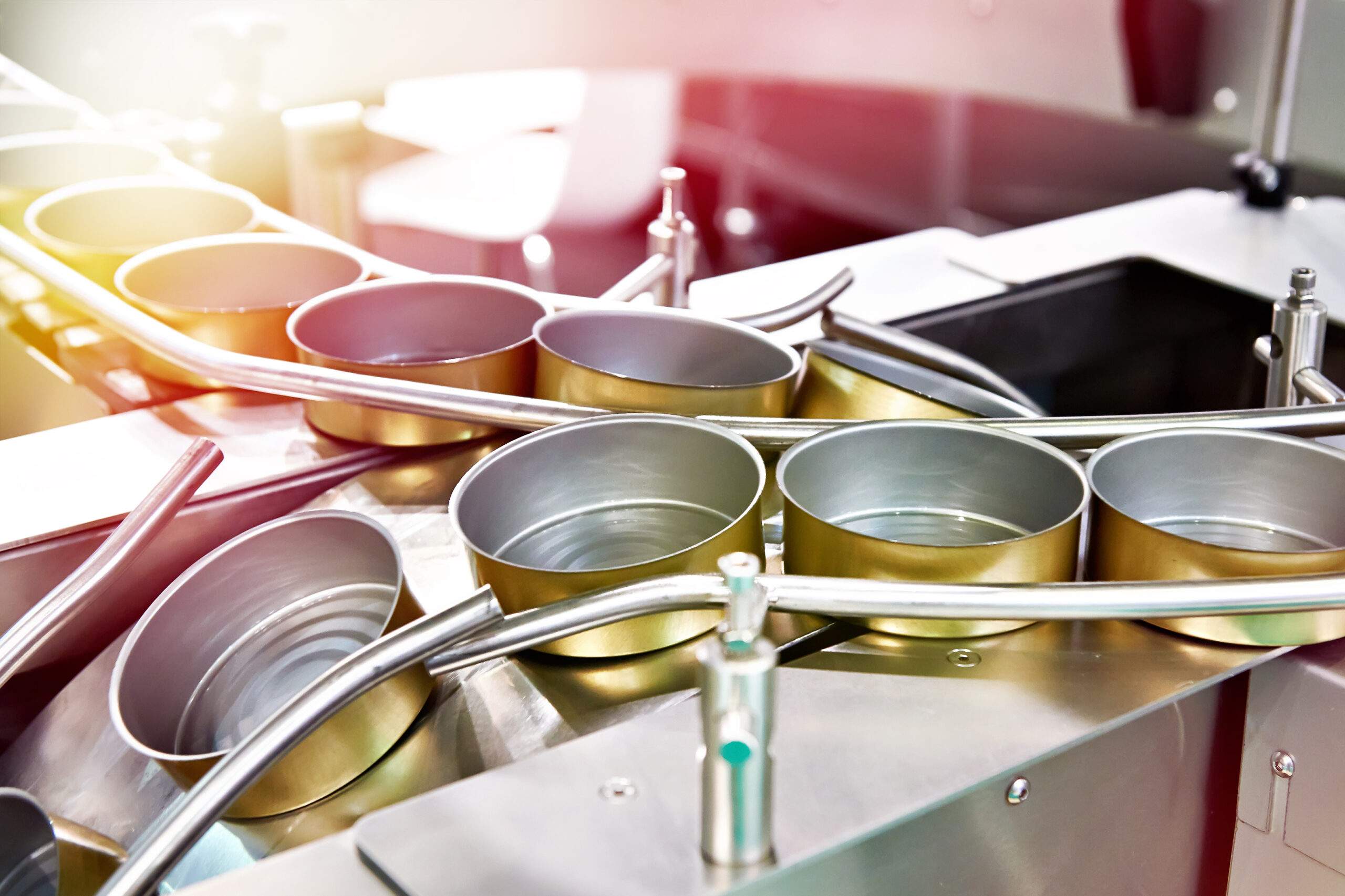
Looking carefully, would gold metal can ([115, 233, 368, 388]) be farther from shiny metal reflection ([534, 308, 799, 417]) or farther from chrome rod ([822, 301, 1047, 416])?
chrome rod ([822, 301, 1047, 416])

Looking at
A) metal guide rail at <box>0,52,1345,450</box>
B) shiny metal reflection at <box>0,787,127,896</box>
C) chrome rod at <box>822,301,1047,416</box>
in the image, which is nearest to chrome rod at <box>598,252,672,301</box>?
metal guide rail at <box>0,52,1345,450</box>

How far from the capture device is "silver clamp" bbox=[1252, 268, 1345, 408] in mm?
933

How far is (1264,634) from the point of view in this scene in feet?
2.22

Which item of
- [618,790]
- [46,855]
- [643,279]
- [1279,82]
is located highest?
[1279,82]

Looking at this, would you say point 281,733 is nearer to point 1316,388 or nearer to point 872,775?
point 872,775

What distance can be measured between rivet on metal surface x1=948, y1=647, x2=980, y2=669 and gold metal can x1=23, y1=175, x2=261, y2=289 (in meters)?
0.88

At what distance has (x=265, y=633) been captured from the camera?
79 cm

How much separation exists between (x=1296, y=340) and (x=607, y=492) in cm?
53

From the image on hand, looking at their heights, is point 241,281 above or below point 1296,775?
above

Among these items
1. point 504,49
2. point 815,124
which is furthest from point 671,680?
point 815,124

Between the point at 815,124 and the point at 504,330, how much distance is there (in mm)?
3330

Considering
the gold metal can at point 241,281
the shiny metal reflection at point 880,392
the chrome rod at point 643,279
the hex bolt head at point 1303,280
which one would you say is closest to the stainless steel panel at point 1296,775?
the shiny metal reflection at point 880,392

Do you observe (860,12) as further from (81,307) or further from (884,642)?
(884,642)

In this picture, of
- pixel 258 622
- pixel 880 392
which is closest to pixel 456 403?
pixel 258 622
